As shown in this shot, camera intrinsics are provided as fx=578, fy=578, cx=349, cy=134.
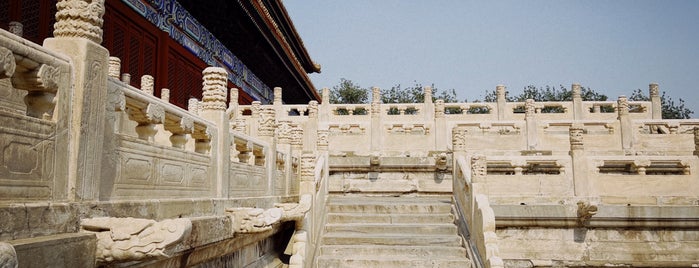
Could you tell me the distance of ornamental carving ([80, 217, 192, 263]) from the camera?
3.11 meters

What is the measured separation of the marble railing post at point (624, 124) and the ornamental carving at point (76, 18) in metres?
14.7

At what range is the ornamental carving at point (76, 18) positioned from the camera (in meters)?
3.18

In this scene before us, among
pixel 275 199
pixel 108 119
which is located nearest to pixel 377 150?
pixel 275 199

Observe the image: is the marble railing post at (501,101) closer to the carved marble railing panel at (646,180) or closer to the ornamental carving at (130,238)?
the carved marble railing panel at (646,180)

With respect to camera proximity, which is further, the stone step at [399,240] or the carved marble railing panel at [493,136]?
the carved marble railing panel at [493,136]

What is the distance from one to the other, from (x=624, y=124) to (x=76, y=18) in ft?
50.4

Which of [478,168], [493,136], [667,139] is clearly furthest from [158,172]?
[667,139]

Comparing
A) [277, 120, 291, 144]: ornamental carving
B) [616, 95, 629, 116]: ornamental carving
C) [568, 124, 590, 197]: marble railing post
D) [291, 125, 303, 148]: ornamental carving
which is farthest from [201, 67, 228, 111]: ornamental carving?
[616, 95, 629, 116]: ornamental carving

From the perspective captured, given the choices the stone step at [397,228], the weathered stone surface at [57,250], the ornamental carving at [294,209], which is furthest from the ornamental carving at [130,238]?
the stone step at [397,228]

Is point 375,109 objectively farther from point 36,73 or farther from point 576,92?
point 36,73

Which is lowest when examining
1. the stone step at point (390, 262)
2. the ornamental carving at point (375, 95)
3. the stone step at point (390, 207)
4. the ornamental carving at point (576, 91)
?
the stone step at point (390, 262)

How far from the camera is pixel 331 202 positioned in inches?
423

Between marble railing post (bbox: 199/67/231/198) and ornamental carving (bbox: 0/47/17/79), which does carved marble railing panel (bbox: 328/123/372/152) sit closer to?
marble railing post (bbox: 199/67/231/198)

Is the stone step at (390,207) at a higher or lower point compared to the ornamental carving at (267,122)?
lower
